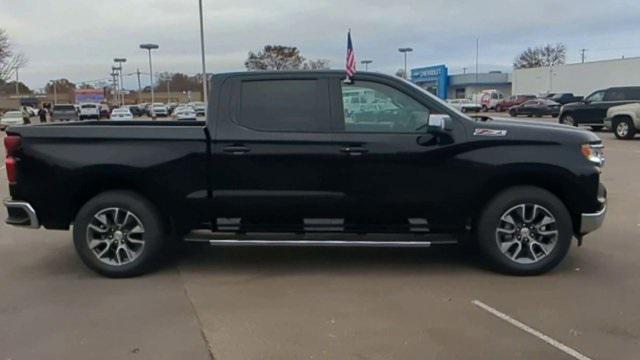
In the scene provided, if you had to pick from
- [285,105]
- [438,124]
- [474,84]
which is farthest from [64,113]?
[474,84]

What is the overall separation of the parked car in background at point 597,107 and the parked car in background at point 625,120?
3.13 metres

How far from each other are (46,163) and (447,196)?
3805mm

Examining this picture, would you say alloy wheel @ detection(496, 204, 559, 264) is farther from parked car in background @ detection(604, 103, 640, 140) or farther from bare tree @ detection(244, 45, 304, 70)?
bare tree @ detection(244, 45, 304, 70)

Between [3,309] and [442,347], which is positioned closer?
[442,347]

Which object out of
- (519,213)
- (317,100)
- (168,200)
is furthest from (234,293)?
(519,213)

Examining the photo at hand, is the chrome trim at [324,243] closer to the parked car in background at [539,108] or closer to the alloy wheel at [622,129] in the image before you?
the alloy wheel at [622,129]

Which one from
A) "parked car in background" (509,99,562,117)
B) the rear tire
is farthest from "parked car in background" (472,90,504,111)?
the rear tire

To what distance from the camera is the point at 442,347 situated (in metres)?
4.02

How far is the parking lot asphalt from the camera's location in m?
4.03

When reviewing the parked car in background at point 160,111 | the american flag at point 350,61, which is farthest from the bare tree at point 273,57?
the american flag at point 350,61

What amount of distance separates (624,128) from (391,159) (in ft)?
62.0

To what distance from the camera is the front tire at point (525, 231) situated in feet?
17.8

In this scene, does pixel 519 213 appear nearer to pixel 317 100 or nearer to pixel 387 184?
pixel 387 184

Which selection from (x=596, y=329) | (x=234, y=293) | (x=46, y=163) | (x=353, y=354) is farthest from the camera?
(x=46, y=163)
